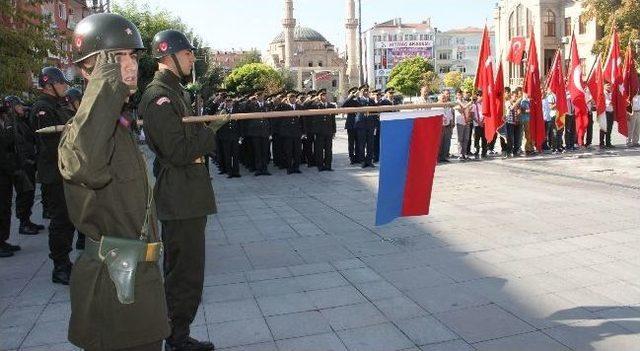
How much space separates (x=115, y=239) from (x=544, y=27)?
195 ft

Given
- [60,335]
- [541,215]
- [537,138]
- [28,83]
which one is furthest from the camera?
[537,138]

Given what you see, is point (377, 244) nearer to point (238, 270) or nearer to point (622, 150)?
point (238, 270)

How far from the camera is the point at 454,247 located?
6.66 m

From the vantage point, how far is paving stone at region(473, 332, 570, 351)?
3.93m

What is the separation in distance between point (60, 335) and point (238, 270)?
6.50 ft

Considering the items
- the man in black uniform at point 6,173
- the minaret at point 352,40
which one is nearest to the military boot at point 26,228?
the man in black uniform at point 6,173

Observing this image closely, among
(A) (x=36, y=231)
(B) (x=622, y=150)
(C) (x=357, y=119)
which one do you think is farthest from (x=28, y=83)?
(B) (x=622, y=150)

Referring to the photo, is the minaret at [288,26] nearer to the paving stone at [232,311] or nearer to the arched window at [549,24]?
the arched window at [549,24]

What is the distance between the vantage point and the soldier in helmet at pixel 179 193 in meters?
3.72

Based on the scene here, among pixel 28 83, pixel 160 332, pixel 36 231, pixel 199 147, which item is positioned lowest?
pixel 36 231

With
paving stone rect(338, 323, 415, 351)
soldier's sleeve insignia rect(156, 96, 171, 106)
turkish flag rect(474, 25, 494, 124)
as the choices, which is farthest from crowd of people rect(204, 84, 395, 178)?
soldier's sleeve insignia rect(156, 96, 171, 106)

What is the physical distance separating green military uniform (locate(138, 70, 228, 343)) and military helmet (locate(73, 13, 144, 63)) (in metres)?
0.95

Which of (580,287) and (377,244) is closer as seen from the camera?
(580,287)

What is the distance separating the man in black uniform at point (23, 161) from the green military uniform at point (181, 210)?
15.1 ft
